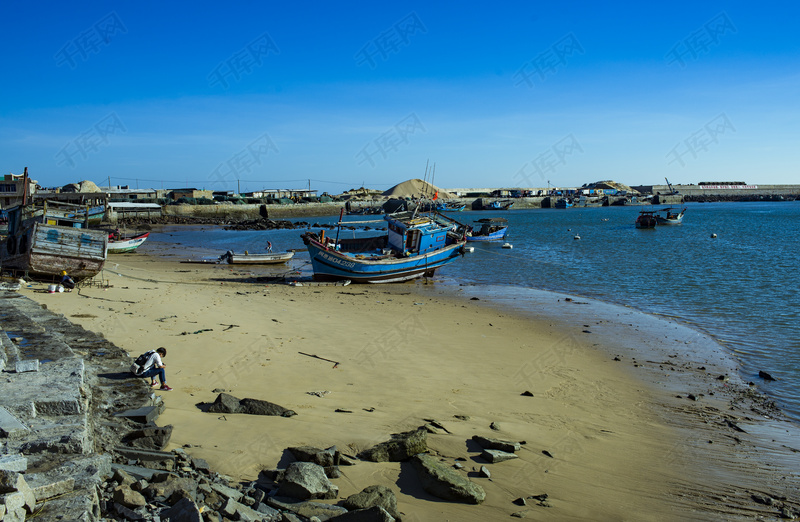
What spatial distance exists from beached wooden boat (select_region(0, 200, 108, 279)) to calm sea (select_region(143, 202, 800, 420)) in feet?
32.0

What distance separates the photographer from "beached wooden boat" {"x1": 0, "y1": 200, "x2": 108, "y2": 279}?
55.5 feet

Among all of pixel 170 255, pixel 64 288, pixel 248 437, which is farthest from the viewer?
pixel 170 255

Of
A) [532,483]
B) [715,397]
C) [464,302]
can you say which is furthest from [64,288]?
[715,397]

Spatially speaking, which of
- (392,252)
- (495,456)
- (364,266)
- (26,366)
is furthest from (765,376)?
(392,252)

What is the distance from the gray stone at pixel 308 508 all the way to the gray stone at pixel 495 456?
2124 mm

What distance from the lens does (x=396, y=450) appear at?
239 inches

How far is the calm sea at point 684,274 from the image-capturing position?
1316 cm

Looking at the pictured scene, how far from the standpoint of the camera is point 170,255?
33375 mm

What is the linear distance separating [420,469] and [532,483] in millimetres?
1271

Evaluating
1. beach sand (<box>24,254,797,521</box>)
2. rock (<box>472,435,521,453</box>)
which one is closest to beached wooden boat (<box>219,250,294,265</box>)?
beach sand (<box>24,254,797,521</box>)

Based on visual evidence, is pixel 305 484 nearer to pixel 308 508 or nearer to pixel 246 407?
pixel 308 508

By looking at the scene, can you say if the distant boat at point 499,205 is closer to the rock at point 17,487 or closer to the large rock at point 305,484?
the large rock at point 305,484

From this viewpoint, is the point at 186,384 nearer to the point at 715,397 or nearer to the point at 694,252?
the point at 715,397

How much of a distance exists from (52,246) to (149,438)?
47.1 ft
